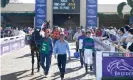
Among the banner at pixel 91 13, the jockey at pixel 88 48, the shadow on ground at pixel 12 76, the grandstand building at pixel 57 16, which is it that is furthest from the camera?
the grandstand building at pixel 57 16

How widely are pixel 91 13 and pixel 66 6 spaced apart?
3.20 meters

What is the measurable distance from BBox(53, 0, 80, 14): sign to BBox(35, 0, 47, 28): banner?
1.59 m

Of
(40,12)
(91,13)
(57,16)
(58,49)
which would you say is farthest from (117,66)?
(57,16)

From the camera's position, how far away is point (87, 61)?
13.4 meters

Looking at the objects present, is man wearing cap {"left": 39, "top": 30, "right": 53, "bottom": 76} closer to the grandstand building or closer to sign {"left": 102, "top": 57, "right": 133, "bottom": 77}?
sign {"left": 102, "top": 57, "right": 133, "bottom": 77}

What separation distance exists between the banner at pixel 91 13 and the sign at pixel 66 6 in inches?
71.6

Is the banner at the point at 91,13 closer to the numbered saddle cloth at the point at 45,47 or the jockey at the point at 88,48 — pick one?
the jockey at the point at 88,48

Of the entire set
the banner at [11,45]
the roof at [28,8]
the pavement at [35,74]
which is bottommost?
the pavement at [35,74]

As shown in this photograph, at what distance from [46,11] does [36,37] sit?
104 ft

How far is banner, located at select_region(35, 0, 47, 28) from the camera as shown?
4222 cm

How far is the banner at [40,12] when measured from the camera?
4222 centimetres

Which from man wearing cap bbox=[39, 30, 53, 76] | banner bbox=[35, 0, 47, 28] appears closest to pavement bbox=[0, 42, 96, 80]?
man wearing cap bbox=[39, 30, 53, 76]

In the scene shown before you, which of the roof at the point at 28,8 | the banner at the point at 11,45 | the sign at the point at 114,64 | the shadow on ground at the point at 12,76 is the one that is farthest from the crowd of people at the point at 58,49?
the roof at the point at 28,8

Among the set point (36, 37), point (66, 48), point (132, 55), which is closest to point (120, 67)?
point (132, 55)
